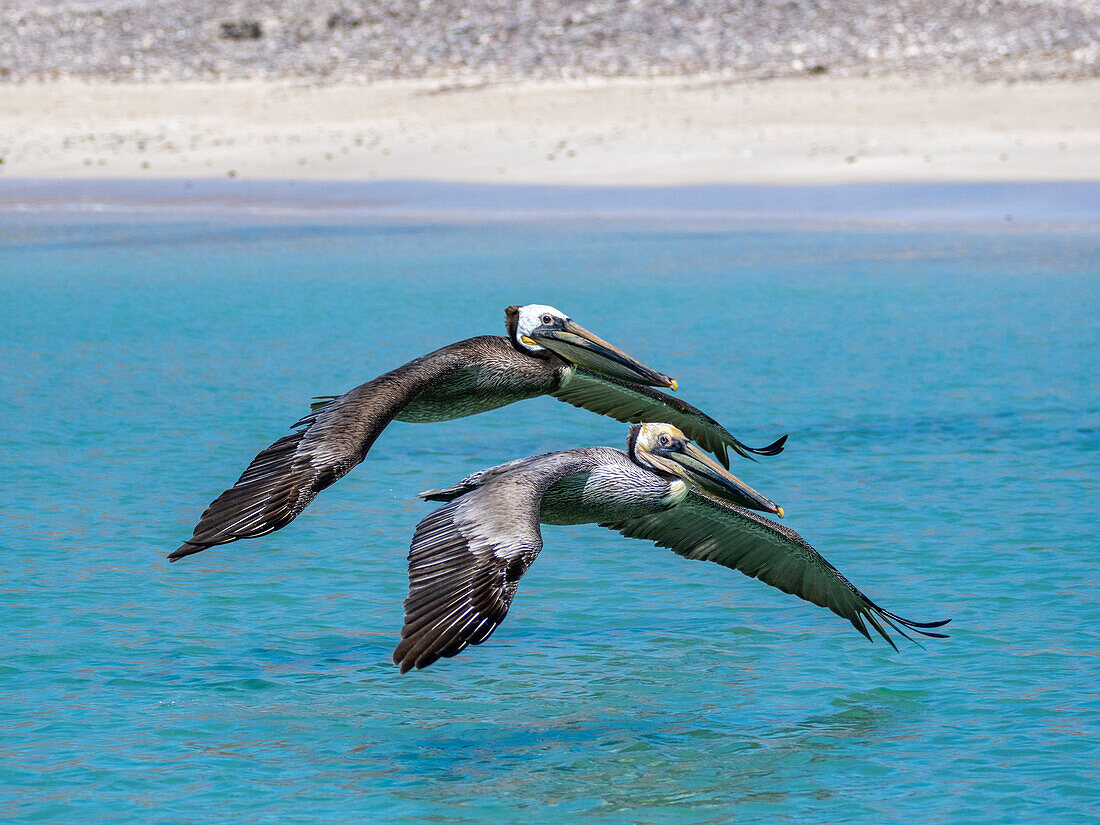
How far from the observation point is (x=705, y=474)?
7559mm

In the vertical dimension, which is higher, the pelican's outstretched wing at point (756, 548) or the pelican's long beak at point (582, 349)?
the pelican's long beak at point (582, 349)

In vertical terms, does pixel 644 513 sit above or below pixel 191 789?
above

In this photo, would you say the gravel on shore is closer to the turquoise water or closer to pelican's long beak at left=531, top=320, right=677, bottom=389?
the turquoise water

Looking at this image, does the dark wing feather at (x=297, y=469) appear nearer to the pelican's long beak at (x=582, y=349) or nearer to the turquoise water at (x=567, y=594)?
the turquoise water at (x=567, y=594)

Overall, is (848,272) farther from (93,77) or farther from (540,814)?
(93,77)

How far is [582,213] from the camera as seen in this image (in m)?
27.2

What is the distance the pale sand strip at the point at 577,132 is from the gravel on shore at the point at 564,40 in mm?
1777

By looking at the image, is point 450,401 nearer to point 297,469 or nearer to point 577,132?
point 297,469

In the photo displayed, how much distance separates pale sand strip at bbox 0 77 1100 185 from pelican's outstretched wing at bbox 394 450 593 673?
22896 mm

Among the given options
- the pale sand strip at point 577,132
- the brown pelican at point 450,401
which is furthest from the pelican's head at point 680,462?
the pale sand strip at point 577,132

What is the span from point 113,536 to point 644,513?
3.99 meters

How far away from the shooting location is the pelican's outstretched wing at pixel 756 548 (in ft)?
24.7

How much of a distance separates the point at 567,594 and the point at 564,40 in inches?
1368

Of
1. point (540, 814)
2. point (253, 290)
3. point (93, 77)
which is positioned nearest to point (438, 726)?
point (540, 814)
